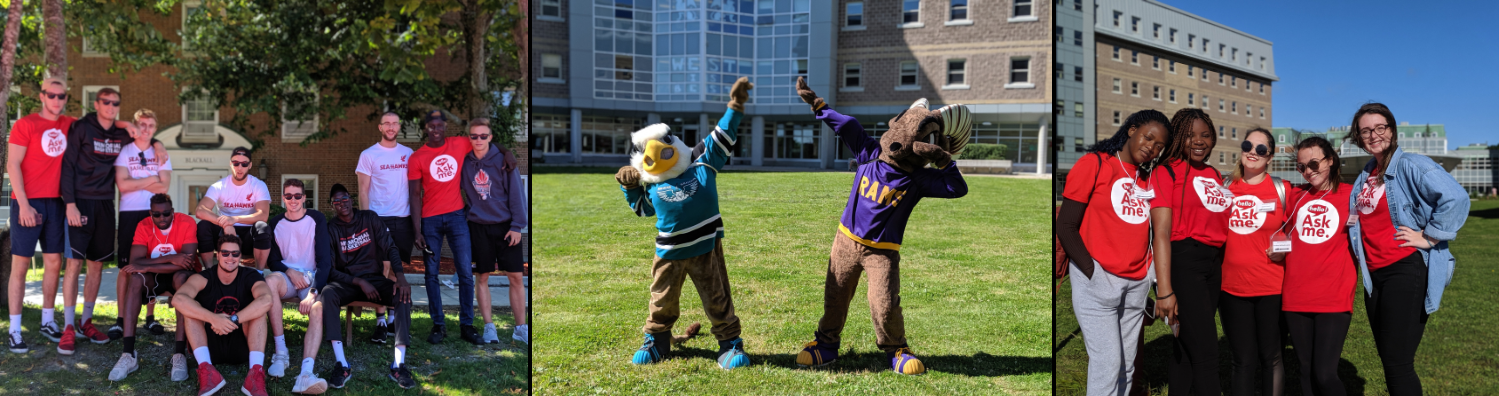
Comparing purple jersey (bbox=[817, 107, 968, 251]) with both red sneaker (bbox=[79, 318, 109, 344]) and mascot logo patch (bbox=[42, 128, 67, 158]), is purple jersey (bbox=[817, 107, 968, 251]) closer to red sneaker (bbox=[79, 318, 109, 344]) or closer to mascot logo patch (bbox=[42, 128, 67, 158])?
mascot logo patch (bbox=[42, 128, 67, 158])

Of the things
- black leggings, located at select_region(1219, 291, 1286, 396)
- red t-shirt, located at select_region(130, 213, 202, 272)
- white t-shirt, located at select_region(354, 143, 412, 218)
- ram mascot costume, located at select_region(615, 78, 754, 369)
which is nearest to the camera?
black leggings, located at select_region(1219, 291, 1286, 396)

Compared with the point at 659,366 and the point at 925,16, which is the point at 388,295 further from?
Answer: the point at 925,16

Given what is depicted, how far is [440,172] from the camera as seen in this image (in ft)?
17.1

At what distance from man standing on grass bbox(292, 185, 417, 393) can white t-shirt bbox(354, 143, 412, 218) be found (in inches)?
7.4

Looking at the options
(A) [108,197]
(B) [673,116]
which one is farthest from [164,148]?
(B) [673,116]

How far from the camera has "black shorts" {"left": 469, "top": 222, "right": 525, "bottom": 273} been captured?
5.33m

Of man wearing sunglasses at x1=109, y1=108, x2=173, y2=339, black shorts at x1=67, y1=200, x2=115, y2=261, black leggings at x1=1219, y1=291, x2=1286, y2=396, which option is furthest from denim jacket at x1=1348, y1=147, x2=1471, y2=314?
black shorts at x1=67, y1=200, x2=115, y2=261

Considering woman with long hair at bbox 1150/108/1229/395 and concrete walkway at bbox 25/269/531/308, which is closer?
woman with long hair at bbox 1150/108/1229/395

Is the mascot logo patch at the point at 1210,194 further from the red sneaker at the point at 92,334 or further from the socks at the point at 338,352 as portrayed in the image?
the red sneaker at the point at 92,334

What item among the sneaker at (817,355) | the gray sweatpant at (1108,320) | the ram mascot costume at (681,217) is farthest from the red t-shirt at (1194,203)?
the ram mascot costume at (681,217)

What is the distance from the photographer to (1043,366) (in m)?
4.09

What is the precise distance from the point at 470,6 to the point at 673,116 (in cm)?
422

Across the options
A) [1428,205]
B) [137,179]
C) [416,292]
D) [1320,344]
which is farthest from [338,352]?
[1428,205]

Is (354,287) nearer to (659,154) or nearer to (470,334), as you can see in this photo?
(470,334)
